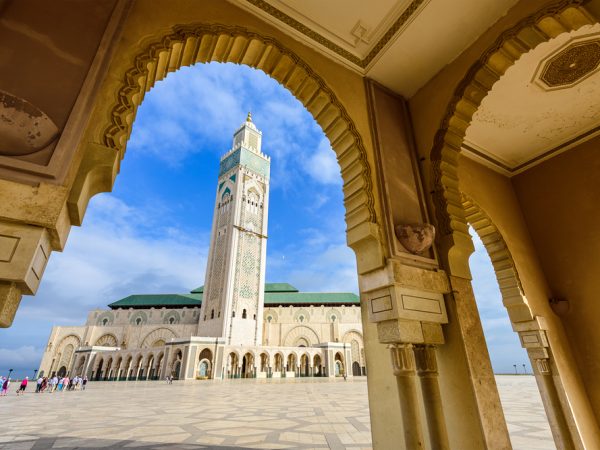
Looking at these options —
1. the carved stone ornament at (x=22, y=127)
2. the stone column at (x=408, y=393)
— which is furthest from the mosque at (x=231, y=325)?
the carved stone ornament at (x=22, y=127)

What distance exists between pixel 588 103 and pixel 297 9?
354 centimetres

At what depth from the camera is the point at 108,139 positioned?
1.55 metres

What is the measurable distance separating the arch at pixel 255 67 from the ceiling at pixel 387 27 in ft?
0.95

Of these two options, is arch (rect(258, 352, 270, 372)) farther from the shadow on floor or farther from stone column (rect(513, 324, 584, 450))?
stone column (rect(513, 324, 584, 450))

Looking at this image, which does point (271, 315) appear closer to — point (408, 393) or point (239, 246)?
point (239, 246)

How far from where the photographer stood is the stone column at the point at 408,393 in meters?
1.82

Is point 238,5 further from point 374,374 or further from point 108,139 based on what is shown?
point 374,374

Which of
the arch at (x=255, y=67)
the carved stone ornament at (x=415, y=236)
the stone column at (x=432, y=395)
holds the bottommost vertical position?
the stone column at (x=432, y=395)

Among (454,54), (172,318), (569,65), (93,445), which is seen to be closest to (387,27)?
(454,54)

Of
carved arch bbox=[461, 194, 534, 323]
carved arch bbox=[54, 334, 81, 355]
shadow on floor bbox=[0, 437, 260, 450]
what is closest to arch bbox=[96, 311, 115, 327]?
carved arch bbox=[54, 334, 81, 355]

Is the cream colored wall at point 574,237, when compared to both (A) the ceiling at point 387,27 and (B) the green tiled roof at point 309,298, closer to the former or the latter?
(A) the ceiling at point 387,27

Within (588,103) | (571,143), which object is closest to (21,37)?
(588,103)

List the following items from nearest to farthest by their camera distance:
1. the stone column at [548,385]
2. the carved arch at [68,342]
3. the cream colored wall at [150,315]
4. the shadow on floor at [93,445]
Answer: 1. the shadow on floor at [93,445]
2. the stone column at [548,385]
3. the carved arch at [68,342]
4. the cream colored wall at [150,315]

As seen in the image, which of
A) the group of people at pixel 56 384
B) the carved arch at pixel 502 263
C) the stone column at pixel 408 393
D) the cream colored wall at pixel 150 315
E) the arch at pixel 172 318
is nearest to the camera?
the stone column at pixel 408 393
